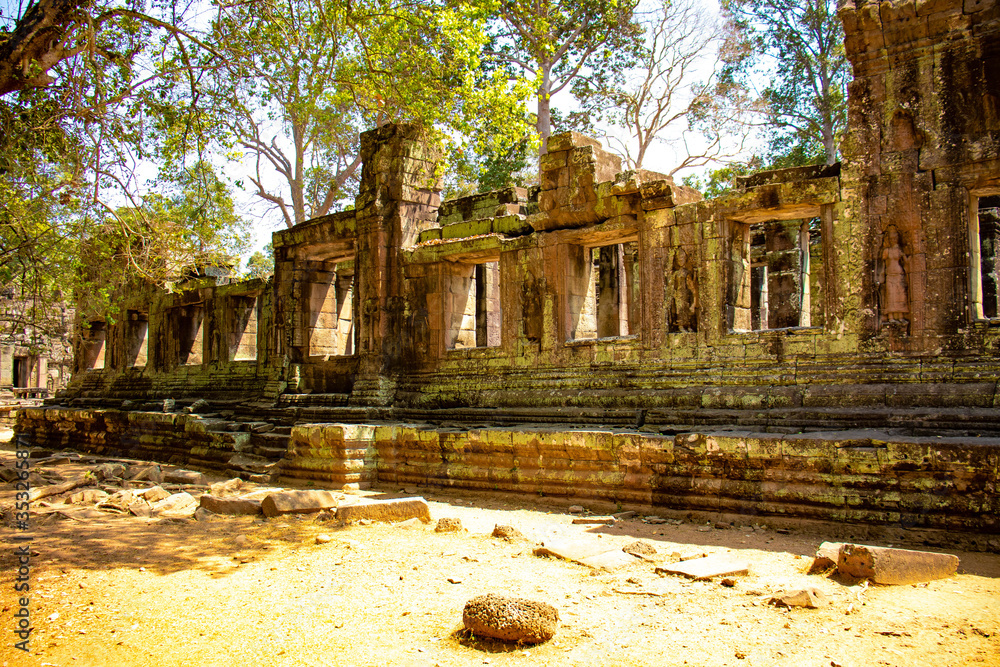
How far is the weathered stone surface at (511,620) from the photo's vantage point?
3.78m

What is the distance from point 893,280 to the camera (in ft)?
23.2

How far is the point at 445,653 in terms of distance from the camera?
3748mm

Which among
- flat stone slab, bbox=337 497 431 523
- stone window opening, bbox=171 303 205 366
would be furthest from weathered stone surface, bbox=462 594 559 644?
stone window opening, bbox=171 303 205 366

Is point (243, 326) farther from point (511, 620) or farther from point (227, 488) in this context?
point (511, 620)

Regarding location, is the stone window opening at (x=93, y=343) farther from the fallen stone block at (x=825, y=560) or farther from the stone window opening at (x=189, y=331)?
the fallen stone block at (x=825, y=560)

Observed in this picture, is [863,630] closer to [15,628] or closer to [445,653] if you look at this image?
[445,653]

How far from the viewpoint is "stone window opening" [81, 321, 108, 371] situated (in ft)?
65.9

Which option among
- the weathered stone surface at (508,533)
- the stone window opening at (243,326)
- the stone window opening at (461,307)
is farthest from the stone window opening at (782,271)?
the stone window opening at (243,326)

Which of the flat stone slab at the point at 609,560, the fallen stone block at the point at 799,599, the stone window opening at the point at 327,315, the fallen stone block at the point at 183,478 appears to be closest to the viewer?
the fallen stone block at the point at 799,599

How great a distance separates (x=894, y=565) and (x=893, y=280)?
11.4 ft

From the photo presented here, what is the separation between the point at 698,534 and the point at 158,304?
50.0 feet

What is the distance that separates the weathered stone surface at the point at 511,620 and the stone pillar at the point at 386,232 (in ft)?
24.2

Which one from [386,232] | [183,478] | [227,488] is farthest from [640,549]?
[386,232]

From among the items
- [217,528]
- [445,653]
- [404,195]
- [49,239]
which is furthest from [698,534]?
[49,239]
